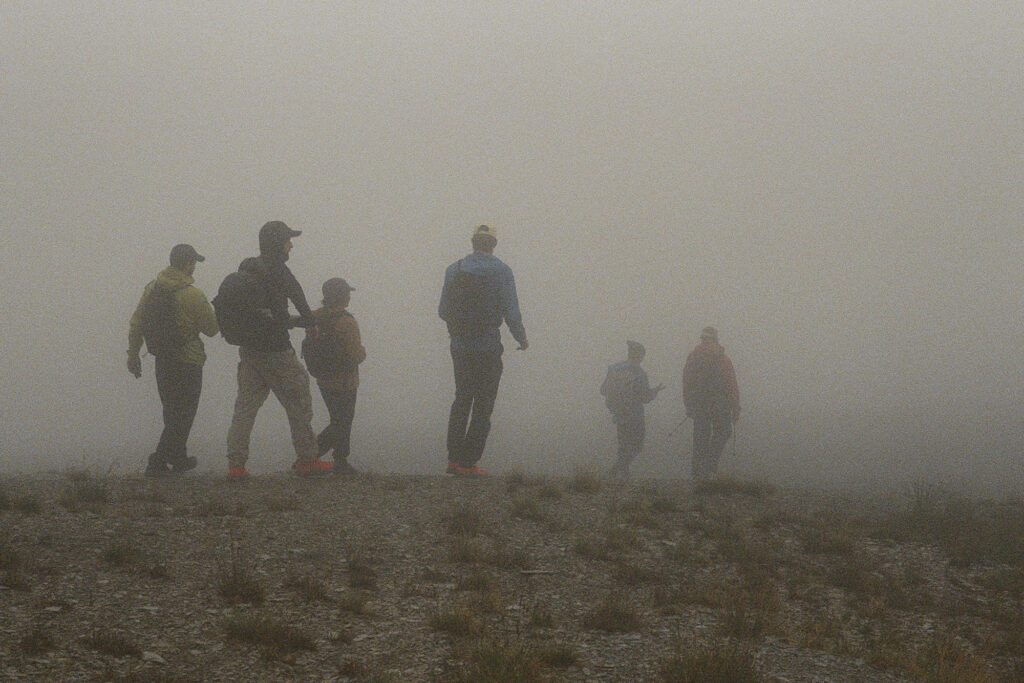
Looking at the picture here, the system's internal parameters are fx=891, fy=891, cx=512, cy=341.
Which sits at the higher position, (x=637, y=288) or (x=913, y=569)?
(x=637, y=288)

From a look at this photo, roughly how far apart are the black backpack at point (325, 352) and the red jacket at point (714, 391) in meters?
6.00

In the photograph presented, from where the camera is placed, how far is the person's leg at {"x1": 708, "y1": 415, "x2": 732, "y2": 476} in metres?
13.9

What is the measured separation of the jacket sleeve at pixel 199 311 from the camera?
31.2 feet

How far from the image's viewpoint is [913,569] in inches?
317

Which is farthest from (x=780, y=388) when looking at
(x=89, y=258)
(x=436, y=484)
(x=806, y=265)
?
(x=89, y=258)

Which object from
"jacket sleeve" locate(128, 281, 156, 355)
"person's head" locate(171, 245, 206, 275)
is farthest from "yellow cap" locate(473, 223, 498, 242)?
"jacket sleeve" locate(128, 281, 156, 355)

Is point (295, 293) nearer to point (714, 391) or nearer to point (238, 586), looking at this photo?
point (238, 586)

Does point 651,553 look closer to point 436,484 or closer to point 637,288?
point 436,484

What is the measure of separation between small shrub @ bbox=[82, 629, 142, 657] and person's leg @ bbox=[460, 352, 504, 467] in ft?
16.9

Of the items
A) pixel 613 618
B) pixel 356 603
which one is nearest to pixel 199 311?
pixel 356 603

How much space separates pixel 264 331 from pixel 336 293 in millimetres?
1281

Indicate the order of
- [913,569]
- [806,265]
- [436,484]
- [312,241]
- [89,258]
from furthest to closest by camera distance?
1. [312,241]
2. [806,265]
3. [89,258]
4. [436,484]
5. [913,569]

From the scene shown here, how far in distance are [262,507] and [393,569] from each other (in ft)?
5.93

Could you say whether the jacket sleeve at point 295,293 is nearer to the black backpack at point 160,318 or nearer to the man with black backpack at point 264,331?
the man with black backpack at point 264,331
